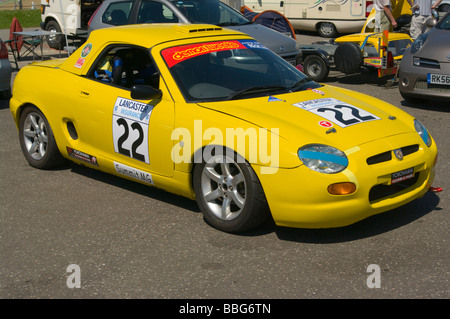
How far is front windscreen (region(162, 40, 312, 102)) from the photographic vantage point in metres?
5.60

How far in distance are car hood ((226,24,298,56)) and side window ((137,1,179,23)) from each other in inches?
38.5

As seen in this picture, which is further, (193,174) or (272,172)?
(193,174)

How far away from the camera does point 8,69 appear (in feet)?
36.2

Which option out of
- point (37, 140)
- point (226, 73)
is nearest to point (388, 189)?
point (226, 73)

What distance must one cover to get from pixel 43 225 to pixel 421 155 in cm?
311

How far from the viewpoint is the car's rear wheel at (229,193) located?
4887 millimetres

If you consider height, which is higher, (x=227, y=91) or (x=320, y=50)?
(x=227, y=91)

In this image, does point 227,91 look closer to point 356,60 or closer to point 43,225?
point 43,225

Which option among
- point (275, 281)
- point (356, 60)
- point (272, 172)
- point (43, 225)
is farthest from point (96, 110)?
point (356, 60)

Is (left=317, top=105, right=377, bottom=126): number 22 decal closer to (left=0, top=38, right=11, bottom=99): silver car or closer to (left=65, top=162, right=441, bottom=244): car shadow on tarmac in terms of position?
(left=65, top=162, right=441, bottom=244): car shadow on tarmac

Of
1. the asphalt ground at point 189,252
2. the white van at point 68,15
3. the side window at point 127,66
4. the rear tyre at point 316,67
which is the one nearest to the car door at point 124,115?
the side window at point 127,66

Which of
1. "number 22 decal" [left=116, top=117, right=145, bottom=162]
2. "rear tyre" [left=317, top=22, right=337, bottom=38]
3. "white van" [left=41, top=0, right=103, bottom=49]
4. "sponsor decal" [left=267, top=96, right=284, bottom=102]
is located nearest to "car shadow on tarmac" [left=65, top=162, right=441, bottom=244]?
"number 22 decal" [left=116, top=117, right=145, bottom=162]

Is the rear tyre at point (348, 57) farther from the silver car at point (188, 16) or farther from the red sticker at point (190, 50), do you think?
the red sticker at point (190, 50)

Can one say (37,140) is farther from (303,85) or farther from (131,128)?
(303,85)
